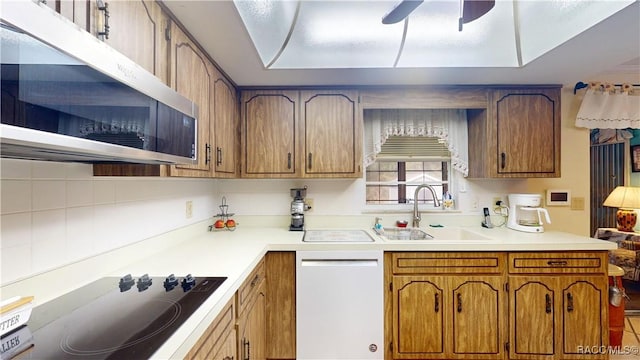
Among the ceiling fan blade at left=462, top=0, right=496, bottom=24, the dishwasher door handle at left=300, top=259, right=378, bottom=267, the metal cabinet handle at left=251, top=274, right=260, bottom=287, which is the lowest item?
the metal cabinet handle at left=251, top=274, right=260, bottom=287

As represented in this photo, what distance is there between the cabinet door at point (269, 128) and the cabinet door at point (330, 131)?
0.33ft

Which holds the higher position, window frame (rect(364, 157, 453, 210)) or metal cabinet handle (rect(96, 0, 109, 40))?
metal cabinet handle (rect(96, 0, 109, 40))

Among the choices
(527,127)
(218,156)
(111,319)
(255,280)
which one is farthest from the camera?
(527,127)

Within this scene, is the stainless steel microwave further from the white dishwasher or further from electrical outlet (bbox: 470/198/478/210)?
electrical outlet (bbox: 470/198/478/210)

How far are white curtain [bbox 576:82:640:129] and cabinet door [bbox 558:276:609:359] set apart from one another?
55.3 inches

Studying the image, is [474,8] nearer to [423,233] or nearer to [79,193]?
[423,233]

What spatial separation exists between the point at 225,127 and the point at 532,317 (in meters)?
2.50

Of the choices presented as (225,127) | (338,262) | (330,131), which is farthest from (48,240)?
(330,131)

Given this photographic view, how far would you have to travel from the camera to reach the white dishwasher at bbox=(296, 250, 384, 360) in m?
1.82

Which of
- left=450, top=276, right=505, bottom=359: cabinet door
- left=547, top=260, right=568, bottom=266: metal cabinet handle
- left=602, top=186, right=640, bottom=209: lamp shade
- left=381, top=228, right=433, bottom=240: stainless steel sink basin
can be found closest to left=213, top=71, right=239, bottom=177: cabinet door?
left=381, top=228, right=433, bottom=240: stainless steel sink basin

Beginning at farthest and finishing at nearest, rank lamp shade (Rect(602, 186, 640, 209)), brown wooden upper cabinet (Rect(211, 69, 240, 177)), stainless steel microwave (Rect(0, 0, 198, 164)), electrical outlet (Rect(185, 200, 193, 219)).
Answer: lamp shade (Rect(602, 186, 640, 209)) < electrical outlet (Rect(185, 200, 193, 219)) < brown wooden upper cabinet (Rect(211, 69, 240, 177)) < stainless steel microwave (Rect(0, 0, 198, 164))

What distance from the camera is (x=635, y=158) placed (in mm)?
3965

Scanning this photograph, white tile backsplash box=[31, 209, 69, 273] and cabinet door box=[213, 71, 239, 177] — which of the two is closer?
white tile backsplash box=[31, 209, 69, 273]

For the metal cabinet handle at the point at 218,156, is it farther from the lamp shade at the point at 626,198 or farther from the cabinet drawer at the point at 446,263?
the lamp shade at the point at 626,198
